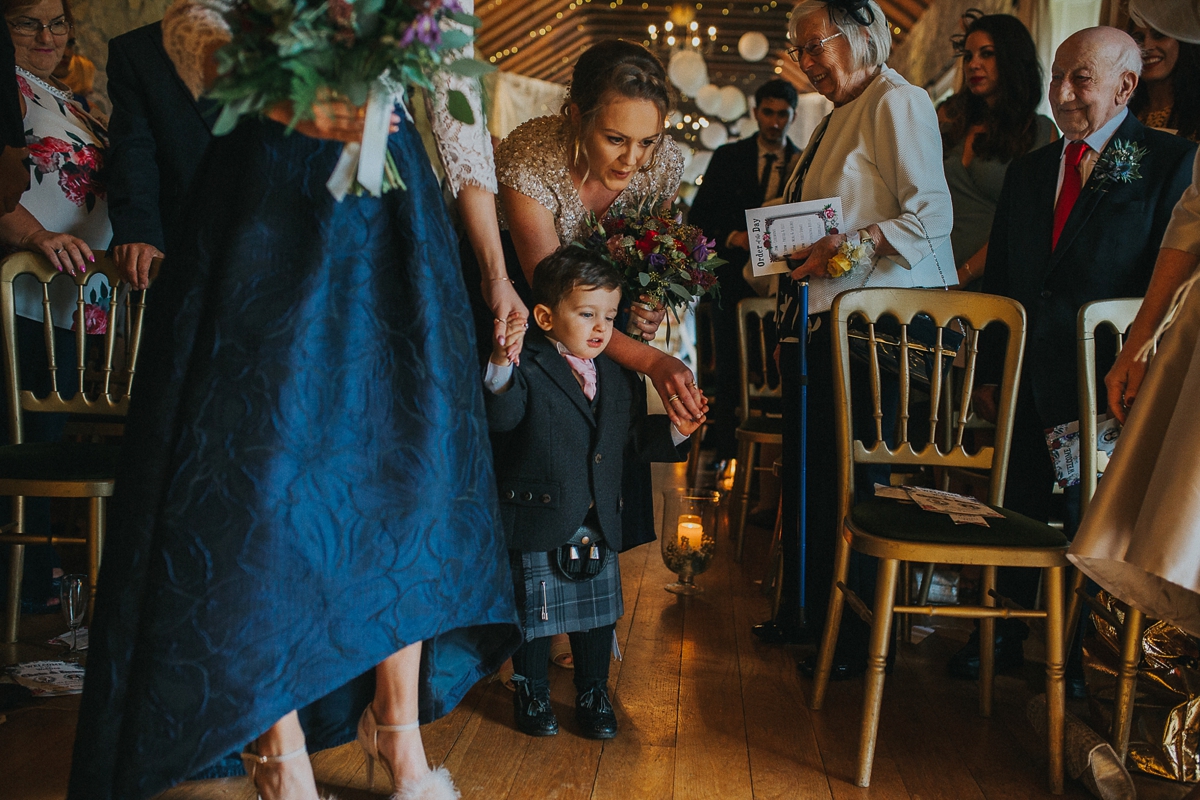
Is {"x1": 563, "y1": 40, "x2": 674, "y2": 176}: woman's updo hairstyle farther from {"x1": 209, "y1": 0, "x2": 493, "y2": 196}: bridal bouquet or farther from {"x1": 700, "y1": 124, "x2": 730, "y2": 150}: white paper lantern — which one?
{"x1": 700, "y1": 124, "x2": 730, "y2": 150}: white paper lantern

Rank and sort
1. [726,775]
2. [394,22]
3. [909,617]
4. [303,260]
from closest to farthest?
1. [394,22]
2. [303,260]
3. [726,775]
4. [909,617]

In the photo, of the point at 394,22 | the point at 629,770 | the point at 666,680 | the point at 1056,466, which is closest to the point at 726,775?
the point at 629,770

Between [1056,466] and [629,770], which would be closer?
[629,770]

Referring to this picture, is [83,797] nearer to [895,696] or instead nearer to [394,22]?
[394,22]

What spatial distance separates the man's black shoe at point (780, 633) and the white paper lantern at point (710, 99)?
7276mm

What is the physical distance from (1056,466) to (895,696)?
2.38ft

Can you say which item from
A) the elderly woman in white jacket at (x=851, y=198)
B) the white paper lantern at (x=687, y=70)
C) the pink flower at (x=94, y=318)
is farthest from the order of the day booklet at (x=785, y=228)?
the white paper lantern at (x=687, y=70)

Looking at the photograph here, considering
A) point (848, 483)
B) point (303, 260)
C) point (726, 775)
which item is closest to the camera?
point (303, 260)

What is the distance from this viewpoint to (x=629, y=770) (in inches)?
75.4

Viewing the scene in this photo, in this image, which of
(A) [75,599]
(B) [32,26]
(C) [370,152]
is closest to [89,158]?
(B) [32,26]

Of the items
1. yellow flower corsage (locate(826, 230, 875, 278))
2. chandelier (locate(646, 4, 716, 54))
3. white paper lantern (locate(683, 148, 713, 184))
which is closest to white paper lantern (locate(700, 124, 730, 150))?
white paper lantern (locate(683, 148, 713, 184))

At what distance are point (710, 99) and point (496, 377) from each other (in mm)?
7916

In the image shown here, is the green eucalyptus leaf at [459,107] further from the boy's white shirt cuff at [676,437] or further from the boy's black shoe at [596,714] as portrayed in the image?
the boy's black shoe at [596,714]

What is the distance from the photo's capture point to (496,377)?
1.89 meters
